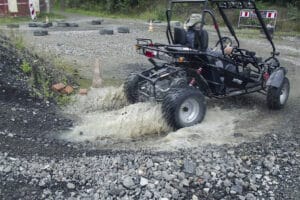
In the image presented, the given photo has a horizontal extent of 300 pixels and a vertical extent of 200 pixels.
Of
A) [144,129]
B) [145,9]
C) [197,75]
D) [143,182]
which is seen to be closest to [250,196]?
[143,182]

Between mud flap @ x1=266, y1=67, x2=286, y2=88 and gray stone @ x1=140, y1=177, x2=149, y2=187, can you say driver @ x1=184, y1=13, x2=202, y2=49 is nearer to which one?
mud flap @ x1=266, y1=67, x2=286, y2=88

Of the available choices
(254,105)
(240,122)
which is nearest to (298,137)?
(240,122)

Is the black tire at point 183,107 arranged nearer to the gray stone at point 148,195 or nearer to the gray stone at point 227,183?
the gray stone at point 227,183

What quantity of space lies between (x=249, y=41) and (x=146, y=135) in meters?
9.71

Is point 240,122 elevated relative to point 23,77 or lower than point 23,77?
lower

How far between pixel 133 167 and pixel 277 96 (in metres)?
3.24


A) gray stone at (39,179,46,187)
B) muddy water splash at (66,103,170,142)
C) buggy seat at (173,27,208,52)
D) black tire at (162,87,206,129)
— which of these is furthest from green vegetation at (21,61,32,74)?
gray stone at (39,179,46,187)

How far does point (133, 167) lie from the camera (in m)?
4.29

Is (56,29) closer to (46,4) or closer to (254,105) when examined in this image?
(46,4)

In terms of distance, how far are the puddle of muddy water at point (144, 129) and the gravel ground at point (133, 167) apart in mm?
230

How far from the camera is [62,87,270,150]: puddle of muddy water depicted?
514cm

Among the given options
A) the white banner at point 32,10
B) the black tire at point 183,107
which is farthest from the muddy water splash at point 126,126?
the white banner at point 32,10

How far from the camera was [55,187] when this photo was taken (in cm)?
393

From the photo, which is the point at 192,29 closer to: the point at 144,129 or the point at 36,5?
the point at 144,129
